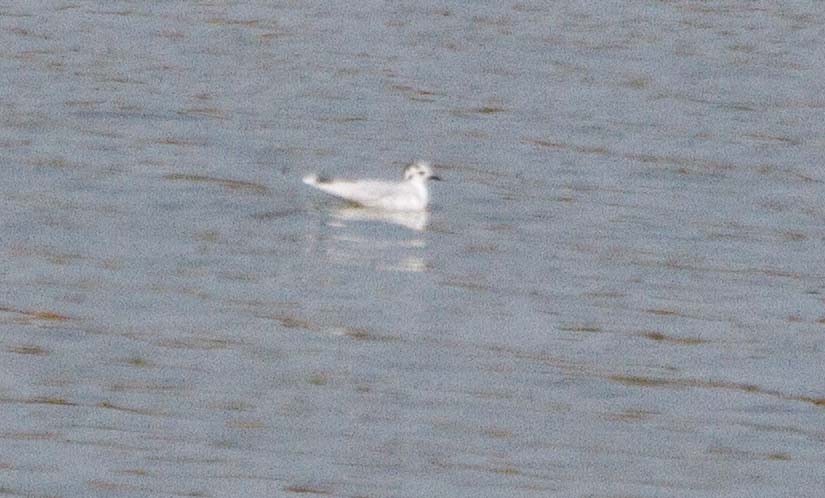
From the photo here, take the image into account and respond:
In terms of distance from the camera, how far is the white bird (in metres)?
17.8

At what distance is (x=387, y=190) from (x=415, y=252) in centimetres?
148

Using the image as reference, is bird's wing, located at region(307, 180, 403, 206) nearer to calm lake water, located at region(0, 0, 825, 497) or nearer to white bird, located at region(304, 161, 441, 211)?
white bird, located at region(304, 161, 441, 211)

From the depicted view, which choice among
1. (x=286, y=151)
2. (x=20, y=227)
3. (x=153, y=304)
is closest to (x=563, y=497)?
(x=153, y=304)

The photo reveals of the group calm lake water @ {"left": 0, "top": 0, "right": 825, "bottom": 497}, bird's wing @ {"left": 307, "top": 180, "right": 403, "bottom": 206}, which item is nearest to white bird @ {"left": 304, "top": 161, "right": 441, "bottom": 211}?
bird's wing @ {"left": 307, "top": 180, "right": 403, "bottom": 206}

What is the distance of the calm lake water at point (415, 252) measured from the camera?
11.8m

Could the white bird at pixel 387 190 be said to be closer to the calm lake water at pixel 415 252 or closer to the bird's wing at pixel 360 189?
the bird's wing at pixel 360 189

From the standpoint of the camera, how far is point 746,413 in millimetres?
12586

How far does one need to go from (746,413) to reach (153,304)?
4.02 meters

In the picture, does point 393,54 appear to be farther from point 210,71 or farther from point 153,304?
point 153,304

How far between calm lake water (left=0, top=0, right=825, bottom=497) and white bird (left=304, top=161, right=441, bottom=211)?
0.19m

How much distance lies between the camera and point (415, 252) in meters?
16.6

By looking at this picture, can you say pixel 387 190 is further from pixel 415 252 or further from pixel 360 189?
pixel 415 252

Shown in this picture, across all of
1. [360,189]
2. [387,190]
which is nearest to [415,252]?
[387,190]

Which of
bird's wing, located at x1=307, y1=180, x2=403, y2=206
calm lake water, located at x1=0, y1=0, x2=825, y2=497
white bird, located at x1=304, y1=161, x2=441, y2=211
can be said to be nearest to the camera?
calm lake water, located at x1=0, y1=0, x2=825, y2=497
